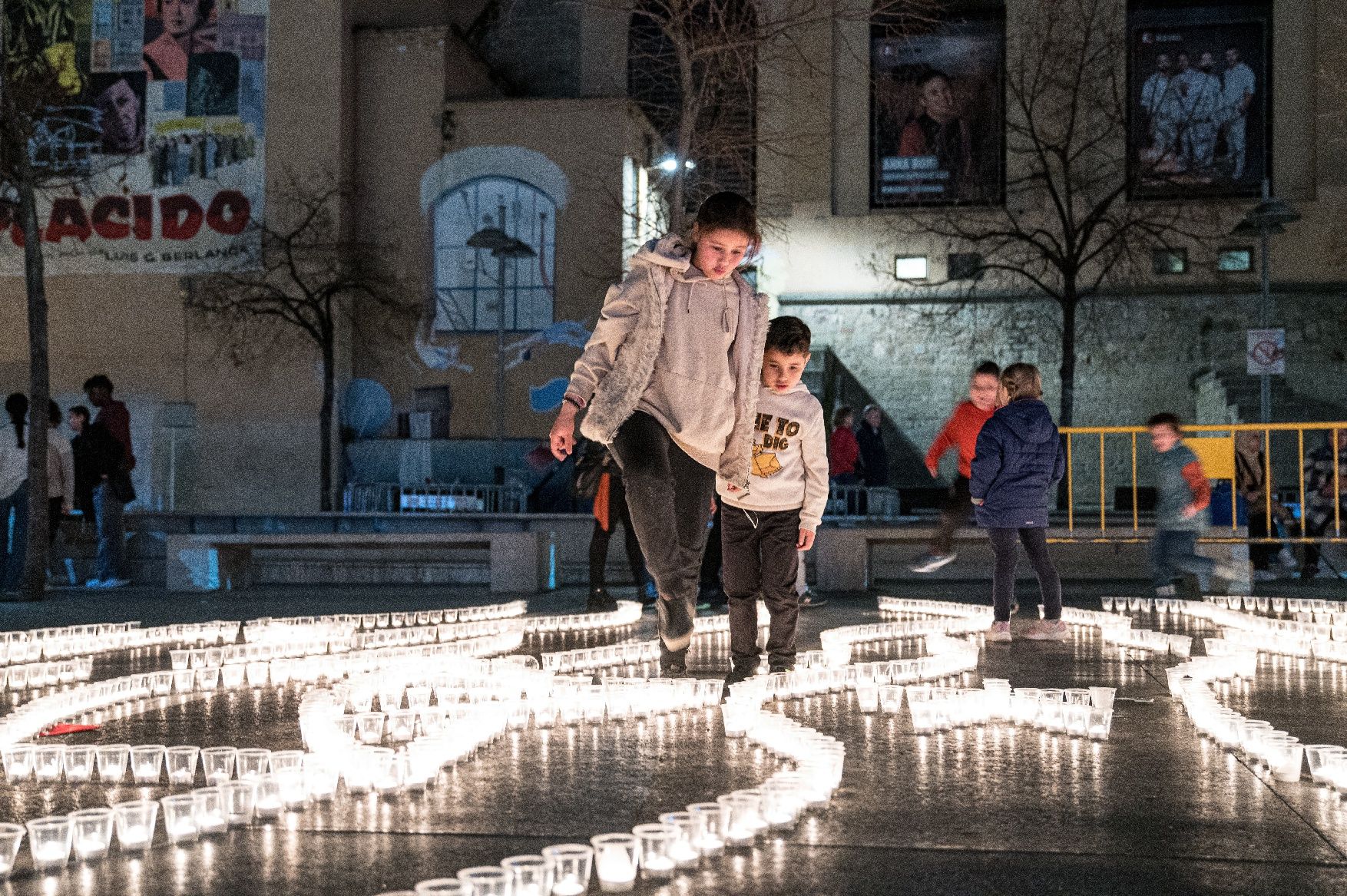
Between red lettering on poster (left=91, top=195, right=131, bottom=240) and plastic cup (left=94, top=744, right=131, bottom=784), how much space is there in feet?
78.4

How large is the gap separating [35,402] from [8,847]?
434 inches

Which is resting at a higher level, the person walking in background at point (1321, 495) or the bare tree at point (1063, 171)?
Answer: the bare tree at point (1063, 171)

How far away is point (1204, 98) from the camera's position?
86.3ft

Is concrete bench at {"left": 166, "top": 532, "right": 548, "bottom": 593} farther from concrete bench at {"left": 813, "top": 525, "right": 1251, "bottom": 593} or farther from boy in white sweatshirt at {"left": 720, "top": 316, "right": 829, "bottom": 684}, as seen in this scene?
boy in white sweatshirt at {"left": 720, "top": 316, "right": 829, "bottom": 684}

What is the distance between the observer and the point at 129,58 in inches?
1065

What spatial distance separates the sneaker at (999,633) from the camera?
8.88 meters

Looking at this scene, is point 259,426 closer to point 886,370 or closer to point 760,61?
point 886,370

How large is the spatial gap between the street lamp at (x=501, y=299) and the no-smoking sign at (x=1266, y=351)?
9871 mm

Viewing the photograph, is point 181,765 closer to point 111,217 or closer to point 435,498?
point 435,498

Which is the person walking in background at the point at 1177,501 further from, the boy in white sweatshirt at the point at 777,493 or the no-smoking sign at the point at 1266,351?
the no-smoking sign at the point at 1266,351

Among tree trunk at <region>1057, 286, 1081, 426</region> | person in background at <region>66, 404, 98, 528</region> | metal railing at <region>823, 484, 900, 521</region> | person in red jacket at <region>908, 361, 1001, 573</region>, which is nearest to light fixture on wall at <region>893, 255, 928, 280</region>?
tree trunk at <region>1057, 286, 1081, 426</region>

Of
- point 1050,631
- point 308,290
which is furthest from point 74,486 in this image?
point 308,290

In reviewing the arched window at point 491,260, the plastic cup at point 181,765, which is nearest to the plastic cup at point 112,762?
the plastic cup at point 181,765

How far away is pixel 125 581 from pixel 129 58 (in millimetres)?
14506
